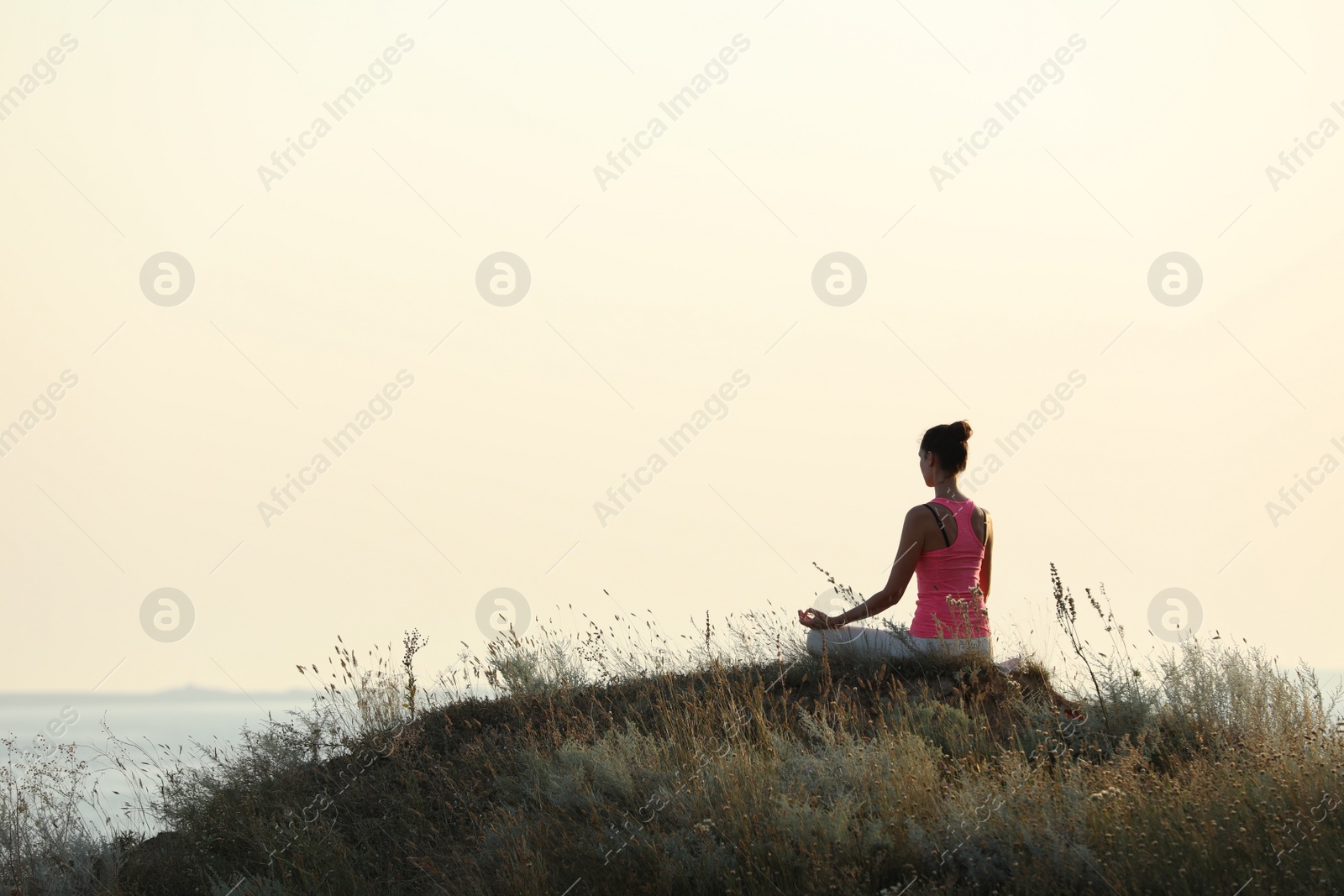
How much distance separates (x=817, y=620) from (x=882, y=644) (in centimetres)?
78

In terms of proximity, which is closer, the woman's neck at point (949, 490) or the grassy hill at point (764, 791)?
the grassy hill at point (764, 791)

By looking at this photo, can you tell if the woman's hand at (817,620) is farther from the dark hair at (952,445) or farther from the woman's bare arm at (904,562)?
the dark hair at (952,445)

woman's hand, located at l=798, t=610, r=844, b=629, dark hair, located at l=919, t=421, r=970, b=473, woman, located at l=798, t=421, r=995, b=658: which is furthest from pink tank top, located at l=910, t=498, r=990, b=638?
woman's hand, located at l=798, t=610, r=844, b=629

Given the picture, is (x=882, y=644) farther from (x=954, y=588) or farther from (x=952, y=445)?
(x=952, y=445)

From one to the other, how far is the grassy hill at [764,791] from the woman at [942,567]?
22cm

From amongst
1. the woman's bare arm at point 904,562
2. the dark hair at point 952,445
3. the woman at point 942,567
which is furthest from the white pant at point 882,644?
the dark hair at point 952,445

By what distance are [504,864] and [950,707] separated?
10.1 ft

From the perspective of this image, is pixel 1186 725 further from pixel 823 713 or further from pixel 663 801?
pixel 663 801

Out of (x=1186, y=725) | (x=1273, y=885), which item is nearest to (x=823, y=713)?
(x=1186, y=725)

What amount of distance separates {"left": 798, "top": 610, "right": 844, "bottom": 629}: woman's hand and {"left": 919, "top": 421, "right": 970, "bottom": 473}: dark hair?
1.34m

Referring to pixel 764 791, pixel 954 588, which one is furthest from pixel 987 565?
pixel 764 791

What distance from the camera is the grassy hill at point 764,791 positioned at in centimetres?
502

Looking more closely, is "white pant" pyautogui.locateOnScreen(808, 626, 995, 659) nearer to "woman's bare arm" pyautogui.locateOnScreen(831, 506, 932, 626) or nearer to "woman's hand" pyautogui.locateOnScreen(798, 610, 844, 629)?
"woman's hand" pyautogui.locateOnScreen(798, 610, 844, 629)

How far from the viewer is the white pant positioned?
8094 mm
